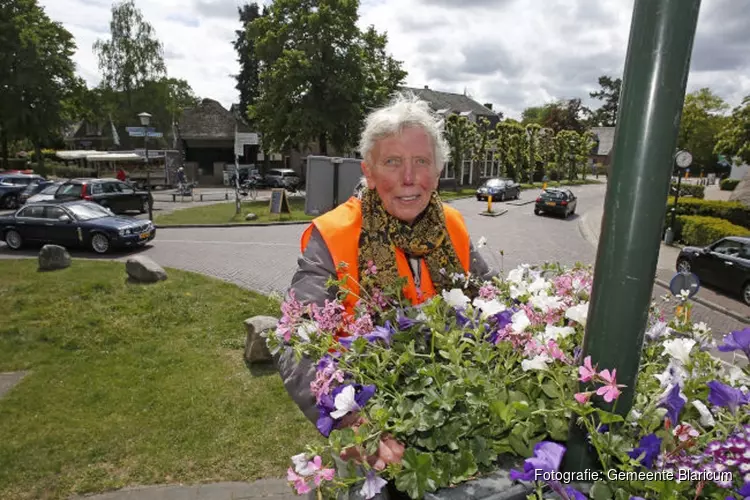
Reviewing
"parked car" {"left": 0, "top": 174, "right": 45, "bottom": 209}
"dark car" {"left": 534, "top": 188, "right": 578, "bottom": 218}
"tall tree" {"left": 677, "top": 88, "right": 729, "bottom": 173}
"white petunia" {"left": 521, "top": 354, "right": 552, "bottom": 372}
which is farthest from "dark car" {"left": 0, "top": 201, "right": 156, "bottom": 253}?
"tall tree" {"left": 677, "top": 88, "right": 729, "bottom": 173}

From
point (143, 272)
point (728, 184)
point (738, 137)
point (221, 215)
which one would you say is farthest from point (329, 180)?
point (728, 184)

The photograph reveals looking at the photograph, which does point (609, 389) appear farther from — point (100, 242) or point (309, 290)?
point (100, 242)

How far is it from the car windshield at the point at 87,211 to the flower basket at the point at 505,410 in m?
16.6

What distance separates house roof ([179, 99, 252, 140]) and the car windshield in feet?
107

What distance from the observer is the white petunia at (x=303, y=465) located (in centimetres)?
108

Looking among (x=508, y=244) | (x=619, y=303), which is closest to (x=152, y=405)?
(x=619, y=303)

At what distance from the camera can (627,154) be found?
37.4 inches

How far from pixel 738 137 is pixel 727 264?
11451mm

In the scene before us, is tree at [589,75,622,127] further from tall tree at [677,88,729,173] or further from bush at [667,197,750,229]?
bush at [667,197,750,229]

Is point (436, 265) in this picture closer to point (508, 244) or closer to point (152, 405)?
point (152, 405)

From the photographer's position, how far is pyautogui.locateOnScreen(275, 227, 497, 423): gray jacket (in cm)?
155

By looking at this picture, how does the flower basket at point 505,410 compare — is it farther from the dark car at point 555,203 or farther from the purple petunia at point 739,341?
the dark car at point 555,203

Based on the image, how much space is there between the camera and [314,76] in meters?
31.0

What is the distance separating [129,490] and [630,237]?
4811mm
